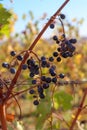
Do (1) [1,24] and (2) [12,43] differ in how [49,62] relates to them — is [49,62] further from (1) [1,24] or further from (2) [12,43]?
(2) [12,43]

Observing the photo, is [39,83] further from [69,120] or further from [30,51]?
[69,120]

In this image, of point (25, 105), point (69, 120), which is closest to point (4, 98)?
point (69, 120)

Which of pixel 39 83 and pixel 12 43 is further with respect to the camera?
pixel 12 43

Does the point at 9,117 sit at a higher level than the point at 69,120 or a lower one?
higher

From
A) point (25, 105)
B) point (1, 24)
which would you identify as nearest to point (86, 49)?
point (25, 105)

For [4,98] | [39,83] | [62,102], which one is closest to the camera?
[4,98]

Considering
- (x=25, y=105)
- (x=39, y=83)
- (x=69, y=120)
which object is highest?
(x=39, y=83)

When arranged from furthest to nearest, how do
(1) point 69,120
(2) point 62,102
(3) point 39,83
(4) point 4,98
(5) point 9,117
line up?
(1) point 69,120 → (2) point 62,102 → (5) point 9,117 → (3) point 39,83 → (4) point 4,98
